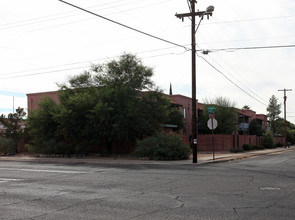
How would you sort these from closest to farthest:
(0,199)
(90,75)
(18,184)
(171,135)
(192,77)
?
(0,199) → (18,184) → (192,77) → (171,135) → (90,75)

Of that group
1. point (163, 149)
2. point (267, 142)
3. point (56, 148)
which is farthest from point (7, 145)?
point (267, 142)

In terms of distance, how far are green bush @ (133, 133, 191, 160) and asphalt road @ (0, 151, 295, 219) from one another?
8.96 m

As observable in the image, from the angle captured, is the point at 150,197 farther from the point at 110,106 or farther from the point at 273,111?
the point at 273,111

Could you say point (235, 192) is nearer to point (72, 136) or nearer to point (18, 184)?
point (18, 184)

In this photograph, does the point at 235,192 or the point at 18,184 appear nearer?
the point at 235,192

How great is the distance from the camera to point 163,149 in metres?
22.8

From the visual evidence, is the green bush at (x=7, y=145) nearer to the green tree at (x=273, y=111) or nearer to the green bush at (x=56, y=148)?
the green bush at (x=56, y=148)

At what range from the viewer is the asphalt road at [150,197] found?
7.55 m

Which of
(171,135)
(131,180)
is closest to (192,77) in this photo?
(171,135)

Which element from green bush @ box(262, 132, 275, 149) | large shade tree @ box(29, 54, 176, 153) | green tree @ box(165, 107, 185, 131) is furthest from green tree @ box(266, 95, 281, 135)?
large shade tree @ box(29, 54, 176, 153)

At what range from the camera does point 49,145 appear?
1069 inches

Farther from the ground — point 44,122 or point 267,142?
point 44,122

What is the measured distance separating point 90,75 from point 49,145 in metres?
6.65

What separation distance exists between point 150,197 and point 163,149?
13.3 m
